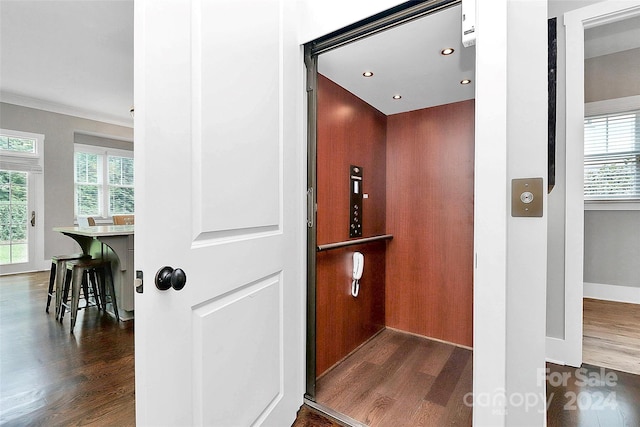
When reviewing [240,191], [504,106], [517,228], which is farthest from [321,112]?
[517,228]

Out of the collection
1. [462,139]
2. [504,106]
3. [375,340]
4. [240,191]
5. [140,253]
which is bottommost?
[375,340]

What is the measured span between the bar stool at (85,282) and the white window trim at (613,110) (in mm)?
5288

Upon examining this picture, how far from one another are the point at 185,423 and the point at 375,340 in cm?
202


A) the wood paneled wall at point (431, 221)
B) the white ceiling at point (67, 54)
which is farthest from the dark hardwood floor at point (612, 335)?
the white ceiling at point (67, 54)

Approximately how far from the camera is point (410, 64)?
1.93 meters

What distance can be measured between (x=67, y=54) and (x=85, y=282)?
2.45 m

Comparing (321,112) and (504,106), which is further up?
(321,112)

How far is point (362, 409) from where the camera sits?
67.1 inches

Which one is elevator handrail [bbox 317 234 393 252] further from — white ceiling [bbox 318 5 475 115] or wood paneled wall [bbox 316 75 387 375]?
white ceiling [bbox 318 5 475 115]

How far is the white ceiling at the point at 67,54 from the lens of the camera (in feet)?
8.51

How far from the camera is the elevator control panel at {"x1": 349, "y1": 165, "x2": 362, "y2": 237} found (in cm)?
242

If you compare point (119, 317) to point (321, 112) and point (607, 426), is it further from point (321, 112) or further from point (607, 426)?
point (607, 426)

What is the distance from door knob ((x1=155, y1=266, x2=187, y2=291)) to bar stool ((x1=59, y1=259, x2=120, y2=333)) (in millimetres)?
2659

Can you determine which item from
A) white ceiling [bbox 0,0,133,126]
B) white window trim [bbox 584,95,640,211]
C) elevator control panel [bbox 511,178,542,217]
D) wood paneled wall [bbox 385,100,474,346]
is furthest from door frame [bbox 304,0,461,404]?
white window trim [bbox 584,95,640,211]
